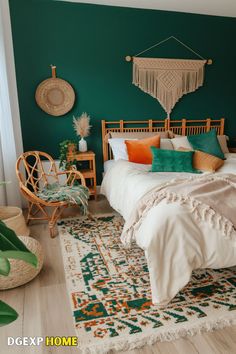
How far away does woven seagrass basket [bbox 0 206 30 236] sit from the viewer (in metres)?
2.32

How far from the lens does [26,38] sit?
11.2 ft

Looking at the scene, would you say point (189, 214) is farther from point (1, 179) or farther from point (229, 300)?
point (1, 179)

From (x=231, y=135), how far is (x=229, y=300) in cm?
345

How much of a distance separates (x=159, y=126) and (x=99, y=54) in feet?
4.60

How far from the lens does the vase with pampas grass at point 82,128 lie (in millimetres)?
3605

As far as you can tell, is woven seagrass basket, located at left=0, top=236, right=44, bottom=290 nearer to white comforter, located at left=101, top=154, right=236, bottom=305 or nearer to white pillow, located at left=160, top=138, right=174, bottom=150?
white comforter, located at left=101, top=154, right=236, bottom=305

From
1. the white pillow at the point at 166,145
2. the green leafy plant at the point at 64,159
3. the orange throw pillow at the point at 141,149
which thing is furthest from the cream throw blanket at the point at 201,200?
the green leafy plant at the point at 64,159

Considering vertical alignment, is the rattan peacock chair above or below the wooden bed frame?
below

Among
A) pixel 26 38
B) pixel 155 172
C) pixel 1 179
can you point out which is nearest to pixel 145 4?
pixel 26 38

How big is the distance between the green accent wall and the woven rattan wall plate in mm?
81

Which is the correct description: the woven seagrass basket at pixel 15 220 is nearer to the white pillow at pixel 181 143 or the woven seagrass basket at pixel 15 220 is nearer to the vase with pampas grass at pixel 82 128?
the vase with pampas grass at pixel 82 128

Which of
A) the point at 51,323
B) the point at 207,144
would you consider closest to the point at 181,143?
the point at 207,144

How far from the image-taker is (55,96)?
360 centimetres

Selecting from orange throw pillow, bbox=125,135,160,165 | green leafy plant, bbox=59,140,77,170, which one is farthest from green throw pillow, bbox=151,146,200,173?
green leafy plant, bbox=59,140,77,170
